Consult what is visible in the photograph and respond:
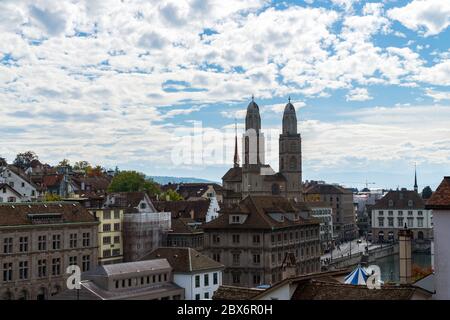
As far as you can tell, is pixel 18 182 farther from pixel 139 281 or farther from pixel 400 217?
pixel 400 217

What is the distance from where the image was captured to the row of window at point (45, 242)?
170 ft

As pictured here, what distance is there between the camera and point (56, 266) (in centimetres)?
5556

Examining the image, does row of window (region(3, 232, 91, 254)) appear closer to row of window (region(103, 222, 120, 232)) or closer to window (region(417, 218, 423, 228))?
row of window (region(103, 222, 120, 232))

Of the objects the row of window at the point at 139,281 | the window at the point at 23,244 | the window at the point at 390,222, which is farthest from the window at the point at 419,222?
the window at the point at 23,244

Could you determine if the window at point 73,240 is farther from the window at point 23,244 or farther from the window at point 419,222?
the window at point 419,222

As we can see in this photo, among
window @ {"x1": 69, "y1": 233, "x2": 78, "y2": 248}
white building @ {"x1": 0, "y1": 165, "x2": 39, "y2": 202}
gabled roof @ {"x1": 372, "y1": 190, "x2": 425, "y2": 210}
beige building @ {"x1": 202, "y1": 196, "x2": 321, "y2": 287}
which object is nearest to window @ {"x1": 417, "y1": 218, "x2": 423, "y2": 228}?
gabled roof @ {"x1": 372, "y1": 190, "x2": 425, "y2": 210}

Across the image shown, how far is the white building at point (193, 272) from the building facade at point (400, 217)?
292 feet

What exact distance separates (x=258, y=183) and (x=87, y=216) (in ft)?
249

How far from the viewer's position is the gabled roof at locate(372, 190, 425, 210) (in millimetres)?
133250

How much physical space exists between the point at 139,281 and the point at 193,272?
165 inches

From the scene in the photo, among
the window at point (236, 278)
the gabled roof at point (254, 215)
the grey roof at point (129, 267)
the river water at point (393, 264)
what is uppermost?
the gabled roof at point (254, 215)

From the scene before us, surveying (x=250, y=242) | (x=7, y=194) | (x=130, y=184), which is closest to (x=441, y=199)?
(x=250, y=242)
